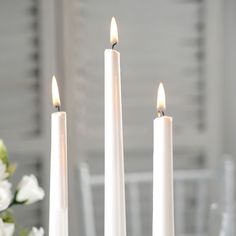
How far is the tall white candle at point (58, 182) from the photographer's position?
0.55 m

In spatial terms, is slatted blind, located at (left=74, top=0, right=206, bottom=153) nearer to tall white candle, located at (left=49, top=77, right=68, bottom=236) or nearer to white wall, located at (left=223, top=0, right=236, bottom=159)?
white wall, located at (left=223, top=0, right=236, bottom=159)

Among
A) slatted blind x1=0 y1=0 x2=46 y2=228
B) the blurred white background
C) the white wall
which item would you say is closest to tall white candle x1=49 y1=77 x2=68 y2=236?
the blurred white background

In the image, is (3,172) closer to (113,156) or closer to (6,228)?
(6,228)

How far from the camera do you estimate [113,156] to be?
534mm

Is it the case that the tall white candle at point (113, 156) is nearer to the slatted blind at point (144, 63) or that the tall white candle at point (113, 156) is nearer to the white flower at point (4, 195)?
the white flower at point (4, 195)

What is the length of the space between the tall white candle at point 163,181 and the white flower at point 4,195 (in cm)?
19

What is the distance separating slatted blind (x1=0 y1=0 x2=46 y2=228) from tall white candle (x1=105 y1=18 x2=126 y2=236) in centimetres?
180

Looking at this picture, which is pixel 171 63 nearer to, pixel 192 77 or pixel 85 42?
pixel 192 77

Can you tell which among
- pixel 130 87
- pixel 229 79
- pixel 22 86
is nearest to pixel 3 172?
pixel 22 86

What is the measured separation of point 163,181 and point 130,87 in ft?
6.46

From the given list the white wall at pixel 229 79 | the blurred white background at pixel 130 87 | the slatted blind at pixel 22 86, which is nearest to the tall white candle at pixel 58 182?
the blurred white background at pixel 130 87

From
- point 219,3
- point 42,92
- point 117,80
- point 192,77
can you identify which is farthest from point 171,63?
point 117,80

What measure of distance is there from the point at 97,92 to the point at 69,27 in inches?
12.2

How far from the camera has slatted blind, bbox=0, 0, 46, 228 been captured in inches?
90.9
